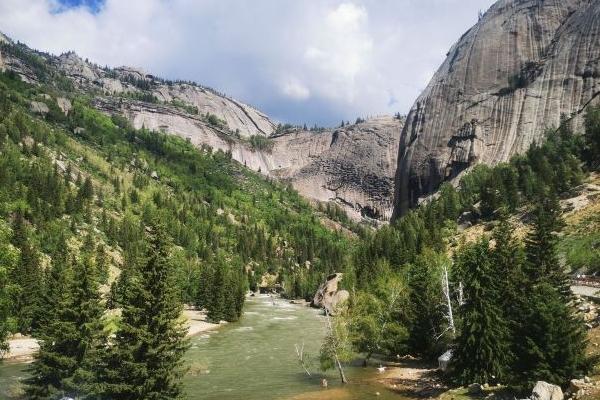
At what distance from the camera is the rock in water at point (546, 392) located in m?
22.6

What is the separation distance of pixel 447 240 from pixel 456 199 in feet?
78.2

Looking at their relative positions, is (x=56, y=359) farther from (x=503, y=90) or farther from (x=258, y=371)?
(x=503, y=90)

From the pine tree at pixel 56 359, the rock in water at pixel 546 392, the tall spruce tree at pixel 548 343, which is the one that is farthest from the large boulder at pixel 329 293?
the rock in water at pixel 546 392

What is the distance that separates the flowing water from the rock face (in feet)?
342

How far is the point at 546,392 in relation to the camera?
22875 millimetres

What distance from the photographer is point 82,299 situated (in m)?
33.3

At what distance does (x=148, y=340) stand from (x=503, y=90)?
523 feet

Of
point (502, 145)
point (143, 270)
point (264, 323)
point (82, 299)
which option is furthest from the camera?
point (502, 145)

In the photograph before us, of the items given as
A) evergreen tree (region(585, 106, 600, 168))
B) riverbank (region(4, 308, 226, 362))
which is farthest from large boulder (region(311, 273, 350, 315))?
evergreen tree (region(585, 106, 600, 168))

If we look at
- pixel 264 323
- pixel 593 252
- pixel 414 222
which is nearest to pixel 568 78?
pixel 414 222

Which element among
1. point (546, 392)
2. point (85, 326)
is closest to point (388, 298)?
point (546, 392)

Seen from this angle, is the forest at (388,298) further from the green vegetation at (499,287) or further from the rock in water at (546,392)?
the rock in water at (546,392)

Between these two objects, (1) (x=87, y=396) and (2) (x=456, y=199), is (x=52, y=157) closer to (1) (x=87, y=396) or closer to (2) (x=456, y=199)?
(2) (x=456, y=199)

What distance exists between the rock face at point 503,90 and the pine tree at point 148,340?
448ft
